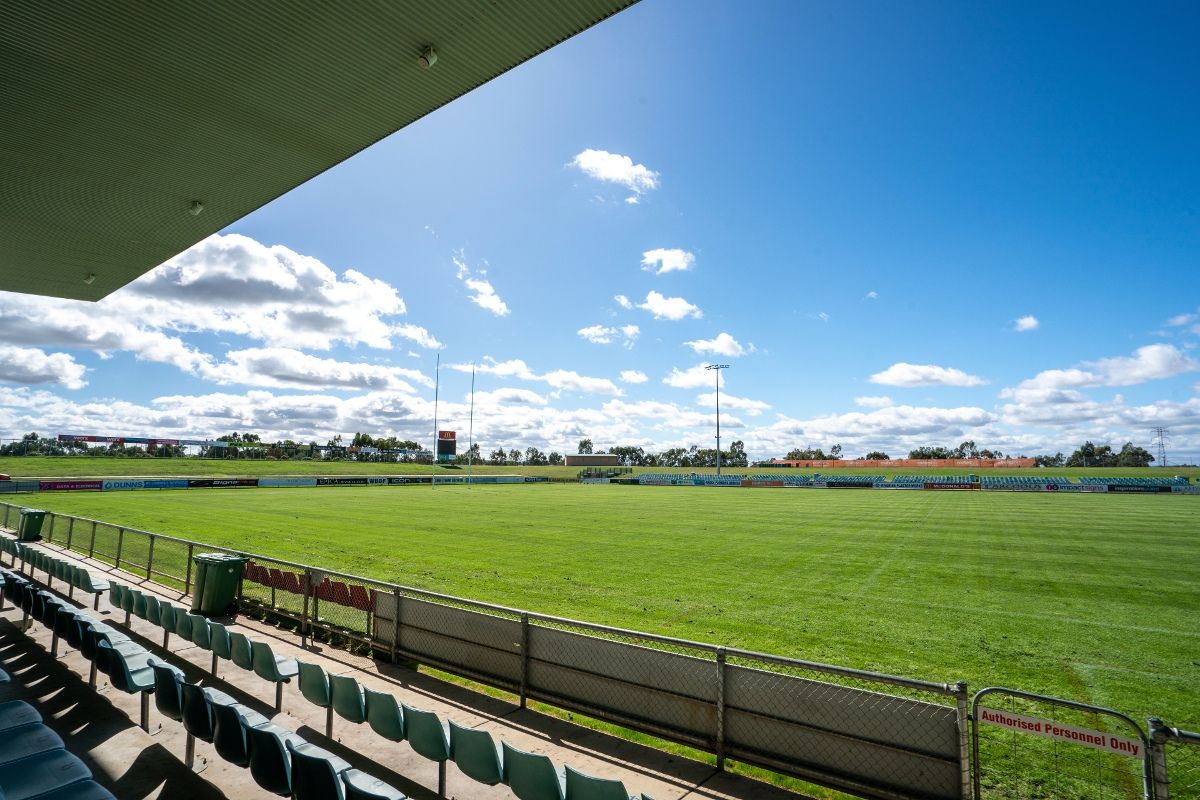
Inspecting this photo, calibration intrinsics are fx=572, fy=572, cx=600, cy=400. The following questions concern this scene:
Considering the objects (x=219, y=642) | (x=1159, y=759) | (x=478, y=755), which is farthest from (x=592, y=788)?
(x=219, y=642)

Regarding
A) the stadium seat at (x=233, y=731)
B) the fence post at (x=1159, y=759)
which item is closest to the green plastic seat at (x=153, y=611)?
the stadium seat at (x=233, y=731)

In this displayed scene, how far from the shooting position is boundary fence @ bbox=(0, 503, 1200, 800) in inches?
188

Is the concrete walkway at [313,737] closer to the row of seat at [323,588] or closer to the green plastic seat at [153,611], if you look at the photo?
the green plastic seat at [153,611]

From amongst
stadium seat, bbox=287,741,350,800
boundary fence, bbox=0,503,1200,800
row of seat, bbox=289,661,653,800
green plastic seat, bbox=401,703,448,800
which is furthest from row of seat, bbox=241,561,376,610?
stadium seat, bbox=287,741,350,800

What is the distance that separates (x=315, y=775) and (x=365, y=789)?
48cm

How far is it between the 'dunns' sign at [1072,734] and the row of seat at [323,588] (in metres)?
7.79

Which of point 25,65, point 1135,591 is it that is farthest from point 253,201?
point 1135,591

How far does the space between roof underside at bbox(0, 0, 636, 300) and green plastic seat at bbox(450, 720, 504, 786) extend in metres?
6.80

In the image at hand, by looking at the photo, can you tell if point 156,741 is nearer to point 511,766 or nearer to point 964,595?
point 511,766

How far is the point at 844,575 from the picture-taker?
1579cm

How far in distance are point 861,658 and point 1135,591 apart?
10.6 metres

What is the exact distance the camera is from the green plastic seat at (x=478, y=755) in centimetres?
438

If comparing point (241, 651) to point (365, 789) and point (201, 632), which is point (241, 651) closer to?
point (201, 632)

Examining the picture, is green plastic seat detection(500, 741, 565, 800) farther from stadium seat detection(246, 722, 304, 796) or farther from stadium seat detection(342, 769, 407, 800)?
stadium seat detection(246, 722, 304, 796)
